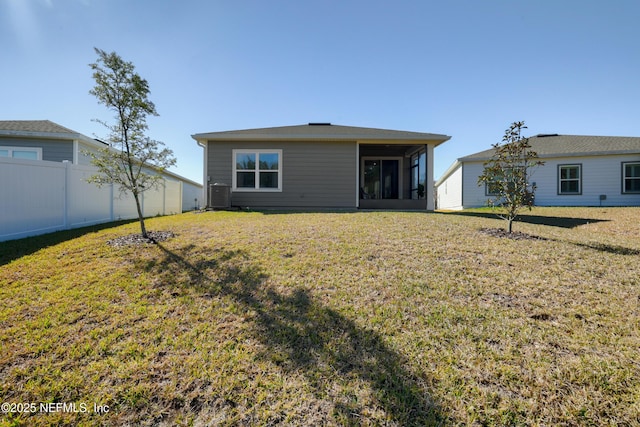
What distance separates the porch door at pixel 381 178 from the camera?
46.3ft

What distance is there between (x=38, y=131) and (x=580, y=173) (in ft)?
82.3

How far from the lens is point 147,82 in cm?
531

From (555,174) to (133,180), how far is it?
1903cm

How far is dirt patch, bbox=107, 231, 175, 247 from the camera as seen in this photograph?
5059 millimetres

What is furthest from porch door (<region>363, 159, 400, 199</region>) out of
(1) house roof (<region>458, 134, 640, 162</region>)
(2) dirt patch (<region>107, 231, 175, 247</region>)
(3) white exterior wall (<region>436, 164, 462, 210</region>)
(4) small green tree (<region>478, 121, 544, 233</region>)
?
(2) dirt patch (<region>107, 231, 175, 247</region>)

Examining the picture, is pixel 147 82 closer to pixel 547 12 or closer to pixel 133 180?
pixel 133 180

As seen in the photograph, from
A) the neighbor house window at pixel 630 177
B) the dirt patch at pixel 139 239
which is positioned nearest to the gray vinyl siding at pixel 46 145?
the dirt patch at pixel 139 239

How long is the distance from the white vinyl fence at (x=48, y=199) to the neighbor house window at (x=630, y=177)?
2280 cm

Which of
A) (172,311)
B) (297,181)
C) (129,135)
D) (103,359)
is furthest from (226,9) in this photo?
(103,359)

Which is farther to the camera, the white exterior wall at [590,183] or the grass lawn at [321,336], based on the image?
the white exterior wall at [590,183]

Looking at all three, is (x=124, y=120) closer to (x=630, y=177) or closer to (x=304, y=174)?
(x=304, y=174)

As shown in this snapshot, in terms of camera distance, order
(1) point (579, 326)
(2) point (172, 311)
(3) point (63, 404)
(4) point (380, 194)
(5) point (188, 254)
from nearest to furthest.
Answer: (3) point (63, 404) → (1) point (579, 326) → (2) point (172, 311) → (5) point (188, 254) → (4) point (380, 194)

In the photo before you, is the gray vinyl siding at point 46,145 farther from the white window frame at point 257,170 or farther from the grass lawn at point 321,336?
the grass lawn at point 321,336

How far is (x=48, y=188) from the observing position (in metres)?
6.39
